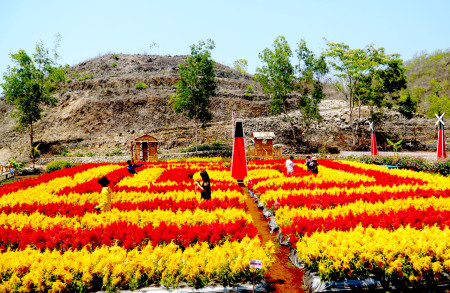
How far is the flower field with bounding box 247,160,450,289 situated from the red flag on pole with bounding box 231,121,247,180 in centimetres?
329

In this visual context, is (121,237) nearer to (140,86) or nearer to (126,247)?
(126,247)

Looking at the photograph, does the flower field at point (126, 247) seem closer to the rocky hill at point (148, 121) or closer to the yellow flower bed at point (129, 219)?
the yellow flower bed at point (129, 219)

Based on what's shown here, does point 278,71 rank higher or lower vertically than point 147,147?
higher

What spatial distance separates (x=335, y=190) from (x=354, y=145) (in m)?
30.3

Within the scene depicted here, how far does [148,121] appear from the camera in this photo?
A: 148ft

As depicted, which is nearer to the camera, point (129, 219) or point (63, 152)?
point (129, 219)

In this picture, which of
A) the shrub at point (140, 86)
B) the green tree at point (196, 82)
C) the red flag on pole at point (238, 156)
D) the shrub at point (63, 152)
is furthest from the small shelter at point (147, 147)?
the shrub at point (140, 86)

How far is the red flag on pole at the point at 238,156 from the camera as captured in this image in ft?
40.8

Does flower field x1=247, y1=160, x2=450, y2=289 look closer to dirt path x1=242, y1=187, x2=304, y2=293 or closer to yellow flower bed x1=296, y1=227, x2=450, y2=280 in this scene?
yellow flower bed x1=296, y1=227, x2=450, y2=280

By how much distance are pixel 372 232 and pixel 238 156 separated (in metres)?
7.72

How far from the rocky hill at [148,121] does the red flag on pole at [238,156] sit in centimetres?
2178

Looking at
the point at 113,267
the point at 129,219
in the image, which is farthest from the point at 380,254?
the point at 129,219

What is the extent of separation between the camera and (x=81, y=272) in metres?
4.14

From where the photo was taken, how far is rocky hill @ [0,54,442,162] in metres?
38.5
